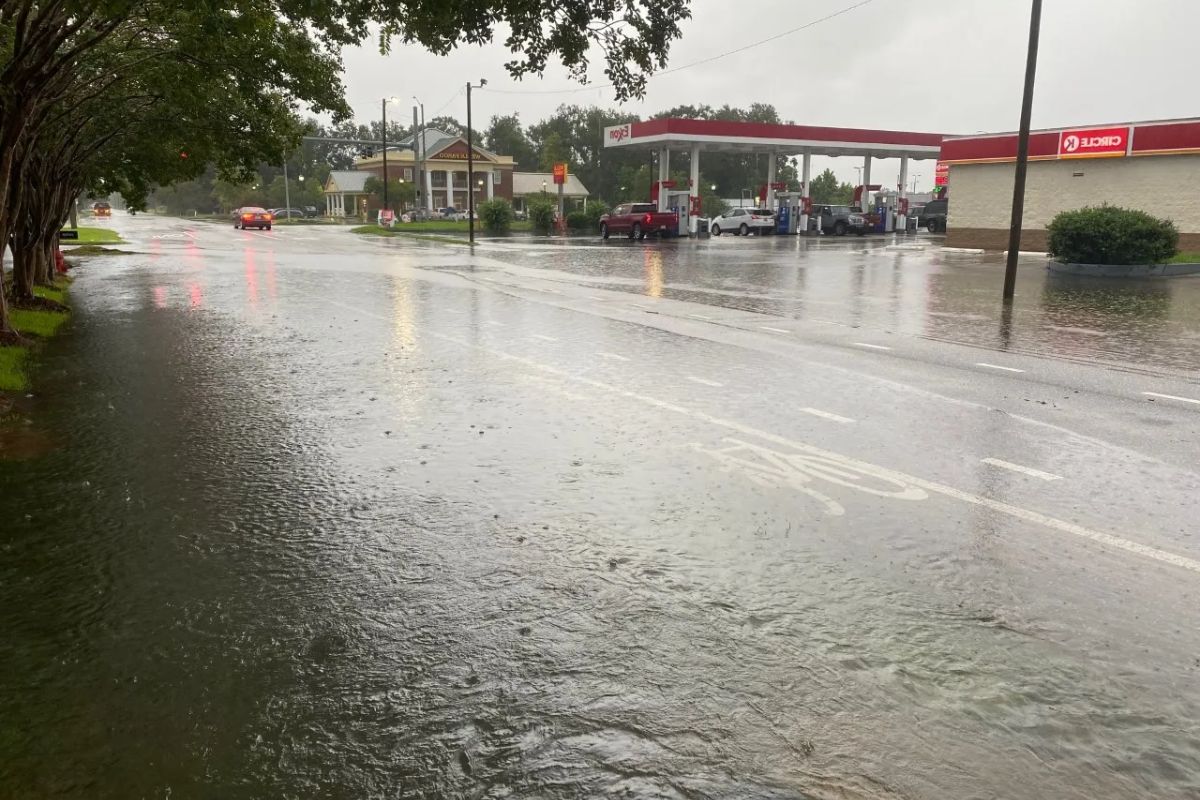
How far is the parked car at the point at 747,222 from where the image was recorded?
54250 mm

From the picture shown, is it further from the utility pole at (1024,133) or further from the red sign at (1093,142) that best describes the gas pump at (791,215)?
the utility pole at (1024,133)

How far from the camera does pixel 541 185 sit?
106438 mm

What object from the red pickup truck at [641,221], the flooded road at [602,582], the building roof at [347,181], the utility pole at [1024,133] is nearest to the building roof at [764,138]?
the red pickup truck at [641,221]

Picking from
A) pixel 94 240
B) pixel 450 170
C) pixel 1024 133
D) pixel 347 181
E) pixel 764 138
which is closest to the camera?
pixel 1024 133

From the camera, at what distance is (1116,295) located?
782 inches

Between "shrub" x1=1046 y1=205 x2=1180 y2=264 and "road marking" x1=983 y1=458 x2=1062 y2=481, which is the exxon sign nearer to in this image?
"shrub" x1=1046 y1=205 x2=1180 y2=264

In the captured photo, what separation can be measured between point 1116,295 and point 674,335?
1256 centimetres

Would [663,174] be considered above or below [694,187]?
above

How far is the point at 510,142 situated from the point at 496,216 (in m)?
77.6

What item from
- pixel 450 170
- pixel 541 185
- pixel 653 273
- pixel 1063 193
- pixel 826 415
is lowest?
pixel 826 415

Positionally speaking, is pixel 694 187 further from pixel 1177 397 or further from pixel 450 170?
pixel 450 170

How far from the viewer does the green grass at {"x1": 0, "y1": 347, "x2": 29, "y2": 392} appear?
345 inches

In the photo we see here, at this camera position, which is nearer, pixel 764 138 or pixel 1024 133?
pixel 1024 133

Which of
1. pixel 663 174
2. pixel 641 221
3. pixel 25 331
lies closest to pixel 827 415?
pixel 25 331
